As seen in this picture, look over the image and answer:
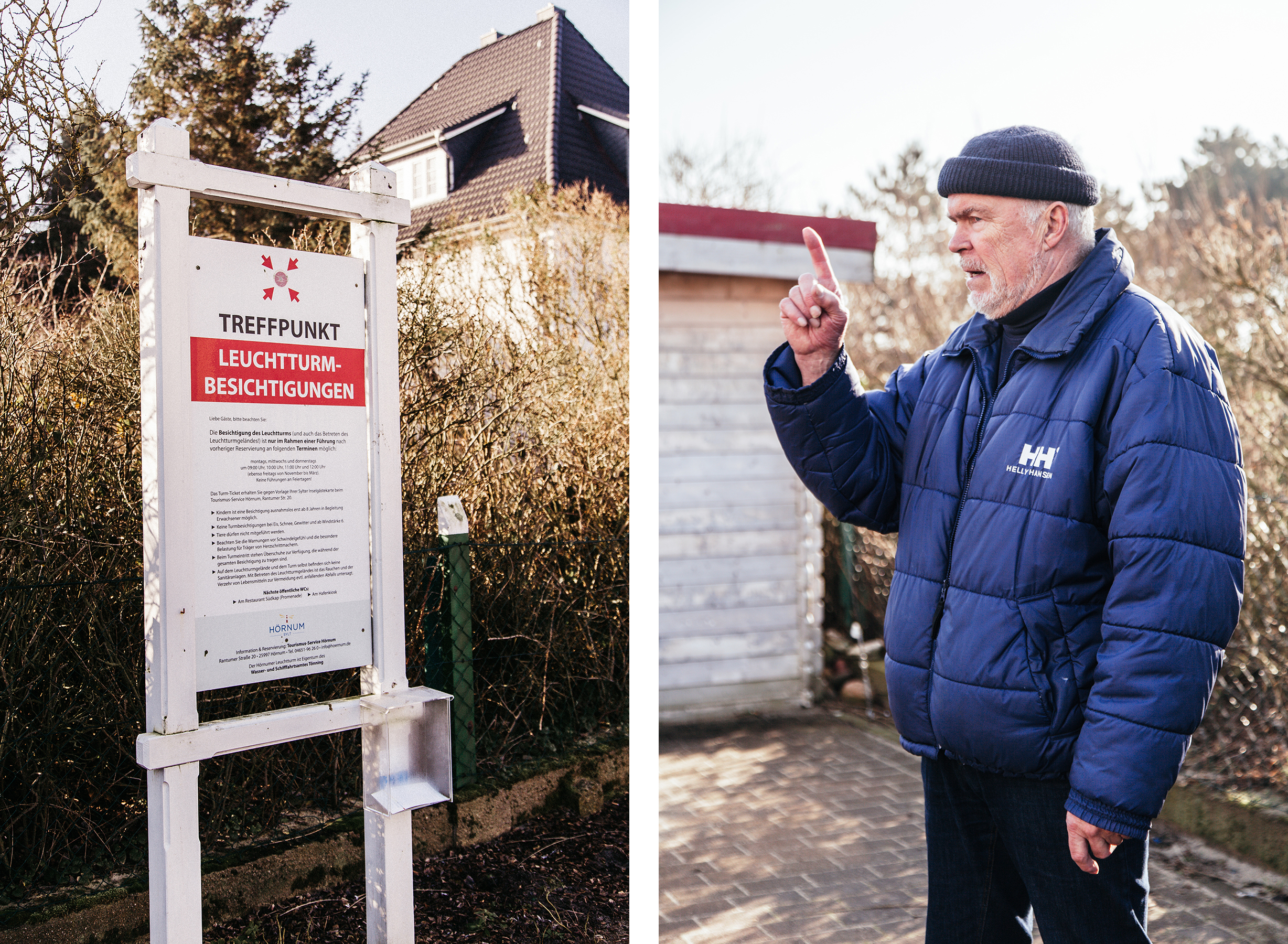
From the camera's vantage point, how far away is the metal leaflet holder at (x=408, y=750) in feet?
7.62

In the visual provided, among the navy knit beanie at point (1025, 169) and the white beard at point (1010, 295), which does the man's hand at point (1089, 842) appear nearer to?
the white beard at point (1010, 295)

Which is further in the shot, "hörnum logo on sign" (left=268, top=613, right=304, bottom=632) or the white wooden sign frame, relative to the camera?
"hörnum logo on sign" (left=268, top=613, right=304, bottom=632)

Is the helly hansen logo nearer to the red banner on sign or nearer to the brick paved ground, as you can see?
the red banner on sign

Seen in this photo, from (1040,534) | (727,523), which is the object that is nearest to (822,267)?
(1040,534)

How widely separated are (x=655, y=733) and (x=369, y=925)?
85 cm

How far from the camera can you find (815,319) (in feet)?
6.14

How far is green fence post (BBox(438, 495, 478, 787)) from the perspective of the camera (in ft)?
10.1

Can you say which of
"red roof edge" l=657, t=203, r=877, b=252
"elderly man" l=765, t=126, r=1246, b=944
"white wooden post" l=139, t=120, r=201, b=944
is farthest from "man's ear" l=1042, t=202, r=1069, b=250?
"red roof edge" l=657, t=203, r=877, b=252

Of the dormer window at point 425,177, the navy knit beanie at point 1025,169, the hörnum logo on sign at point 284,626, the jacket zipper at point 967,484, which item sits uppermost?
Result: the dormer window at point 425,177

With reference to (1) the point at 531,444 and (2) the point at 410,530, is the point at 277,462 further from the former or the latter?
(1) the point at 531,444

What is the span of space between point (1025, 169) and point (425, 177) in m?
1.86

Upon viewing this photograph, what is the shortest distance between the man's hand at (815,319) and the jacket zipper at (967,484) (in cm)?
29

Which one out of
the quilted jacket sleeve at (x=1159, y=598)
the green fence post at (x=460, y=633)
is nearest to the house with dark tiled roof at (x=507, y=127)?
the green fence post at (x=460, y=633)

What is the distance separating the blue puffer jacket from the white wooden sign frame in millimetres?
959
